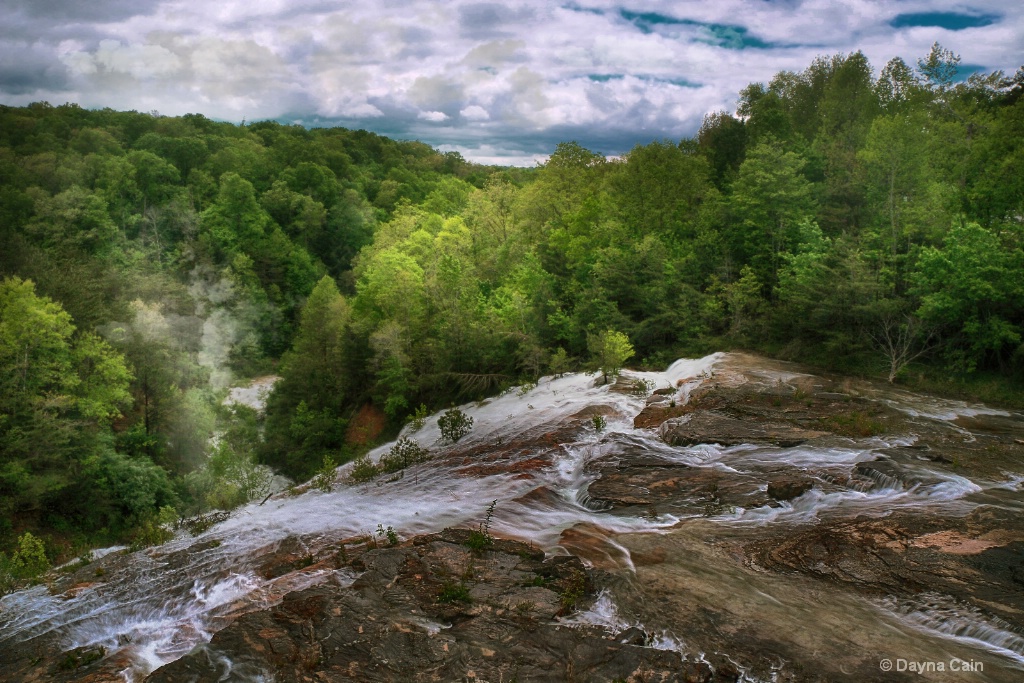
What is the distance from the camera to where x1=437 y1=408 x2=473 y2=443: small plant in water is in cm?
2545

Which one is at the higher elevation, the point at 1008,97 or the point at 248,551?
the point at 1008,97

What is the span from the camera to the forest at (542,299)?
27.8m

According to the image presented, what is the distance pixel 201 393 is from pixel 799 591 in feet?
138

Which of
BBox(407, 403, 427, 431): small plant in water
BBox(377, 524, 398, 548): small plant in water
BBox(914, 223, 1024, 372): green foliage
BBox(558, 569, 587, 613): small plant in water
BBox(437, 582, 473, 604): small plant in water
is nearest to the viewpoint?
BBox(558, 569, 587, 613): small plant in water

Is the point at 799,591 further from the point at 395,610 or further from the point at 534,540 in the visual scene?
the point at 395,610

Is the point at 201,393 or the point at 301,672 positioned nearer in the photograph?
the point at 301,672

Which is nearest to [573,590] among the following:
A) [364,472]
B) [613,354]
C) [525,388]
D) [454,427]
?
[364,472]

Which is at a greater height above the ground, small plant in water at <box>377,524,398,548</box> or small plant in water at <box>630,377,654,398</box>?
small plant in water at <box>377,524,398,548</box>

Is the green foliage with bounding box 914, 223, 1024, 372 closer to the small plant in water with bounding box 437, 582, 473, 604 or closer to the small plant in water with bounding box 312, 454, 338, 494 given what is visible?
the small plant in water with bounding box 437, 582, 473, 604

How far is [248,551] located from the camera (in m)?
15.3

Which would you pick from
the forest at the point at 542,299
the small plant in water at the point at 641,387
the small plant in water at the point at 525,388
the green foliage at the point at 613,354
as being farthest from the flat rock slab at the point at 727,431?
the small plant in water at the point at 525,388

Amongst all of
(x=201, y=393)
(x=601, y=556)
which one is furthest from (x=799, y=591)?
(x=201, y=393)

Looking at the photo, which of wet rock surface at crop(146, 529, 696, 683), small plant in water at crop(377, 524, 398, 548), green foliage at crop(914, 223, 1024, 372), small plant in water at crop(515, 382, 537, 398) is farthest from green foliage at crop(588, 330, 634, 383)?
wet rock surface at crop(146, 529, 696, 683)

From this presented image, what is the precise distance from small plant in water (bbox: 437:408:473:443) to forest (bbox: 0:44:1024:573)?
5.18 metres
